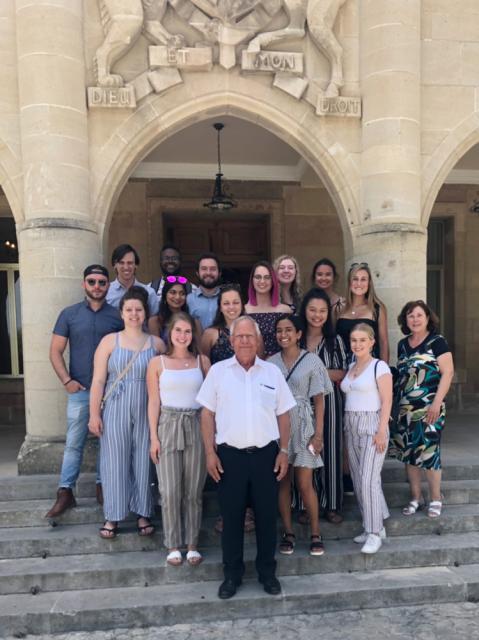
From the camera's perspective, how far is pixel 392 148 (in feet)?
15.0

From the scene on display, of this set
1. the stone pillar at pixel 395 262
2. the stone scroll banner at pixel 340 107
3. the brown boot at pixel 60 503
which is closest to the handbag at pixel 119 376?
the brown boot at pixel 60 503

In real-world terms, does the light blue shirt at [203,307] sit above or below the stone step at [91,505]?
above

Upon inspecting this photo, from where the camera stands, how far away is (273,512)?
3.03 m

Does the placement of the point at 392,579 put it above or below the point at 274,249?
below

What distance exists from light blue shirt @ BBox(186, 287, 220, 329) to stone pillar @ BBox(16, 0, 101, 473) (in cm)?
114

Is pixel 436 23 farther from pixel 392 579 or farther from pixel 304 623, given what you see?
pixel 304 623

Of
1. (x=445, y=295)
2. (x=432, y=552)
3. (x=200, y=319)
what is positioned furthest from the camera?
(x=445, y=295)

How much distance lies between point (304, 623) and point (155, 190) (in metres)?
6.17

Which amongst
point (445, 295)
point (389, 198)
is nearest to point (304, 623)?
point (389, 198)

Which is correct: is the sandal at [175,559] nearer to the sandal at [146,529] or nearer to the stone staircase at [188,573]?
the stone staircase at [188,573]

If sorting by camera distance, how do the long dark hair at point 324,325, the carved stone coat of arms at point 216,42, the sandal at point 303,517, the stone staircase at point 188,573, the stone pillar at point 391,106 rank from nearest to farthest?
the stone staircase at point 188,573, the long dark hair at point 324,325, the sandal at point 303,517, the carved stone coat of arms at point 216,42, the stone pillar at point 391,106

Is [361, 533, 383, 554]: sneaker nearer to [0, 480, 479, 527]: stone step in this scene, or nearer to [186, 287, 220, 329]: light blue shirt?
[0, 480, 479, 527]: stone step

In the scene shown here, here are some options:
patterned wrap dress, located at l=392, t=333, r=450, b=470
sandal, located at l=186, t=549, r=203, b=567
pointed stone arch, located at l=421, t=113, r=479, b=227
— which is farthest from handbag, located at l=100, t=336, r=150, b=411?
pointed stone arch, located at l=421, t=113, r=479, b=227

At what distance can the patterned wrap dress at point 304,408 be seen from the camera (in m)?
3.24
